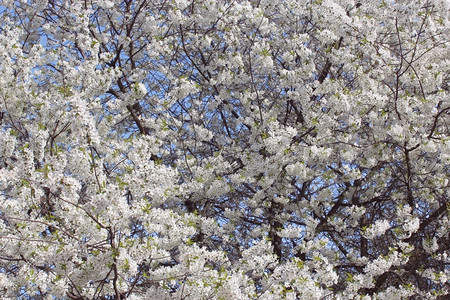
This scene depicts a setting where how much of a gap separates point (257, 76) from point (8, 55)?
383cm

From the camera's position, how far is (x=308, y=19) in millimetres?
7863

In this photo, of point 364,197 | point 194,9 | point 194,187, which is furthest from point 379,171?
point 194,9

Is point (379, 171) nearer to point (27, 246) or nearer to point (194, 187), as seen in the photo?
point (194, 187)

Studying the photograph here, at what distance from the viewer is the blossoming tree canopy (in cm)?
464

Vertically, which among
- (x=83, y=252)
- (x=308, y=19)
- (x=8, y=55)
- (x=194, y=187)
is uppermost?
(x=308, y=19)

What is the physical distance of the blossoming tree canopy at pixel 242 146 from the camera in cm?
464

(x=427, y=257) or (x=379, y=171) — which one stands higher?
(x=379, y=171)

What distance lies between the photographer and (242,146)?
775 cm

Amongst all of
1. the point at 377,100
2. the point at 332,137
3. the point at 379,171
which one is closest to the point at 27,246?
the point at 332,137

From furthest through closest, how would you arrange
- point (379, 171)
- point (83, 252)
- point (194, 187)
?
point (379, 171) < point (194, 187) < point (83, 252)

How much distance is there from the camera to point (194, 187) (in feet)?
21.0

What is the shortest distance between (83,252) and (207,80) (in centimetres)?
407

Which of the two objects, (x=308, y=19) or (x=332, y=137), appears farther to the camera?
(x=308, y=19)

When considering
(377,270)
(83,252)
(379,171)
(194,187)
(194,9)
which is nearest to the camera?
(83,252)
